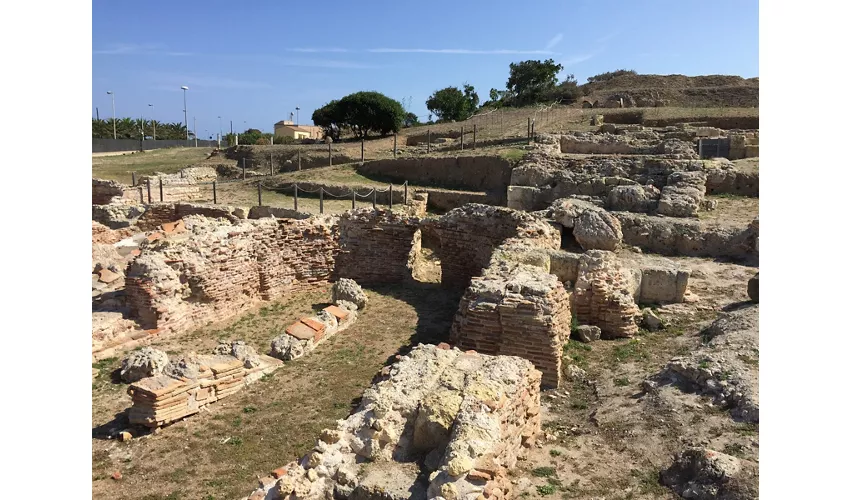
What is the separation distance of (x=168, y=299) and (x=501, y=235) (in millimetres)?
6619

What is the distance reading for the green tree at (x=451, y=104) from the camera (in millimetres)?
52562

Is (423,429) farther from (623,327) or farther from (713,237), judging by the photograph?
(713,237)

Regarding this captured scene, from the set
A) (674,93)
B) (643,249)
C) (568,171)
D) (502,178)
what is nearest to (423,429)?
(643,249)

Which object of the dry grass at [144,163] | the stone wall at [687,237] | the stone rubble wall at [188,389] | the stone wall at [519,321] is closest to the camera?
the stone rubble wall at [188,389]

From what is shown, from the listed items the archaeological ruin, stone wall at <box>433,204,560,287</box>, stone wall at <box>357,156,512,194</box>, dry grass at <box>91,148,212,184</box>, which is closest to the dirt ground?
the archaeological ruin

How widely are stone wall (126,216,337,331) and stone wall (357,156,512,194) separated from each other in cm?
1162

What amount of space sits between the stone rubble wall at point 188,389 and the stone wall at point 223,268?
7.82ft

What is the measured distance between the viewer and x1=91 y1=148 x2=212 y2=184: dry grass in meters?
32.4

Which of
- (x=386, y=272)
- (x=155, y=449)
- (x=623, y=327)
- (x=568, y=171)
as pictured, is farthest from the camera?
(x=568, y=171)

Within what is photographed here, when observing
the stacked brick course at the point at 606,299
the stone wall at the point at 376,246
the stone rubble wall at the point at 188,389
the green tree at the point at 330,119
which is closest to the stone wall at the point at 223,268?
the stone wall at the point at 376,246

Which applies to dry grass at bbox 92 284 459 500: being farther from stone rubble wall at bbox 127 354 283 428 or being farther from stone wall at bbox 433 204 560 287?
stone wall at bbox 433 204 560 287

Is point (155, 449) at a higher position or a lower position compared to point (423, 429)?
lower

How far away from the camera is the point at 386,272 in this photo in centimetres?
1388

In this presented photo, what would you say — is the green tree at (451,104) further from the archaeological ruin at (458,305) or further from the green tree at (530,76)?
the archaeological ruin at (458,305)
